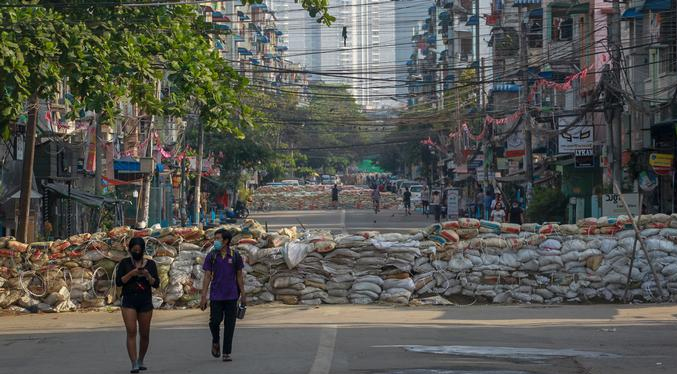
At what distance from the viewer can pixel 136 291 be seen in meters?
11.6

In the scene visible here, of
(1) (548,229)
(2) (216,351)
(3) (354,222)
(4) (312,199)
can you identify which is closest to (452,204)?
(3) (354,222)

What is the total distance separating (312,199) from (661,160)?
58696 millimetres

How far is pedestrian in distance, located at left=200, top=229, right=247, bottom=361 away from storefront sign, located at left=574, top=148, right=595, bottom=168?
26677 millimetres

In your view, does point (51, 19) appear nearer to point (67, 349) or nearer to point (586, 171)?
point (67, 349)

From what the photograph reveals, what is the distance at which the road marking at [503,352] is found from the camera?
500 inches

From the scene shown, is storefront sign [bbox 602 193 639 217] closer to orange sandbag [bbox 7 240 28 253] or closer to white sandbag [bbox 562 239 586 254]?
white sandbag [bbox 562 239 586 254]

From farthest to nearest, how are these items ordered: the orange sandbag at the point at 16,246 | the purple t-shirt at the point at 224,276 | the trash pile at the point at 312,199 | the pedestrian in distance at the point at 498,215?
the trash pile at the point at 312,199 → the pedestrian in distance at the point at 498,215 → the orange sandbag at the point at 16,246 → the purple t-shirt at the point at 224,276

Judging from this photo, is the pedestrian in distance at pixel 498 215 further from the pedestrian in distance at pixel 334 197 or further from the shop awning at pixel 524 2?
the pedestrian in distance at pixel 334 197

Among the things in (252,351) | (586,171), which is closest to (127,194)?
(586,171)

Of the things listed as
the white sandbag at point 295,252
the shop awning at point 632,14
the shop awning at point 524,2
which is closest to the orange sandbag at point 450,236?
the white sandbag at point 295,252

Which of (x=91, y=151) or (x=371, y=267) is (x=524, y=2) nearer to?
(x=91, y=151)

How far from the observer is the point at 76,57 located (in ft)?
54.1

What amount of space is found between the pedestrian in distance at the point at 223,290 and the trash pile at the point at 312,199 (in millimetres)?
71788

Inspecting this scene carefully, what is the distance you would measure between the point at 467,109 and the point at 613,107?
42421 millimetres
